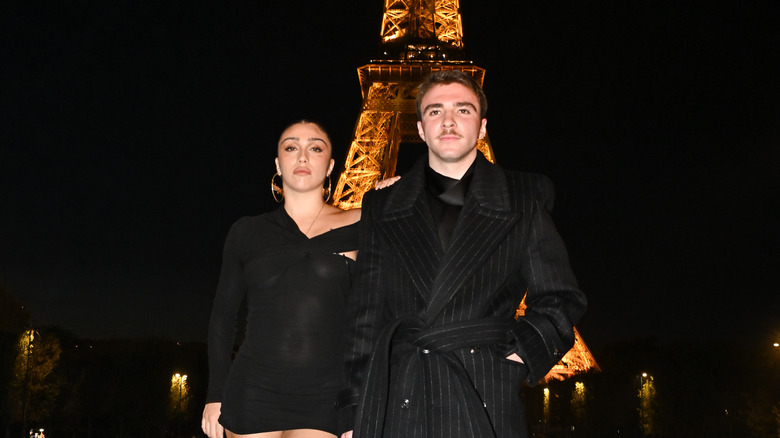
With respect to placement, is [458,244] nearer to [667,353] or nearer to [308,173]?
[308,173]

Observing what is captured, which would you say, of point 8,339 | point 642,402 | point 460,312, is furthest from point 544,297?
point 642,402

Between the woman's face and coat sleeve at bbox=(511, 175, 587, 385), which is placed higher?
the woman's face

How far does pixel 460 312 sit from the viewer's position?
2.93 metres

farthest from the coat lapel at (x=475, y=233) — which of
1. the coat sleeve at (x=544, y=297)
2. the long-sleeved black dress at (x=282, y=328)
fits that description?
the long-sleeved black dress at (x=282, y=328)

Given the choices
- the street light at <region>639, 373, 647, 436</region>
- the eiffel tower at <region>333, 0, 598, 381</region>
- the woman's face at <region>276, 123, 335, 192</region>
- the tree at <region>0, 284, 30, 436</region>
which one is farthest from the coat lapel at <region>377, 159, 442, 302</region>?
the street light at <region>639, 373, 647, 436</region>

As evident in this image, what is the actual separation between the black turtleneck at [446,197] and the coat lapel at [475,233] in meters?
0.09

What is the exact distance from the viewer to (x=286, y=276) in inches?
149

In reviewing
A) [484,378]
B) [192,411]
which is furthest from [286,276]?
[192,411]

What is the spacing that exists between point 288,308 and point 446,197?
0.95 metres

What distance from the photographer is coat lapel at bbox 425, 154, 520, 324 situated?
Result: 294cm

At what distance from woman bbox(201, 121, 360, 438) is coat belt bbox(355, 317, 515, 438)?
0.76 m

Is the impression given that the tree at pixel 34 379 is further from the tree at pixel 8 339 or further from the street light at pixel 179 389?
the street light at pixel 179 389

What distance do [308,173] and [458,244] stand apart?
1245 millimetres

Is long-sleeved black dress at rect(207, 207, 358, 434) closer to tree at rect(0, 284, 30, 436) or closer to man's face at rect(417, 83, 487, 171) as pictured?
man's face at rect(417, 83, 487, 171)
